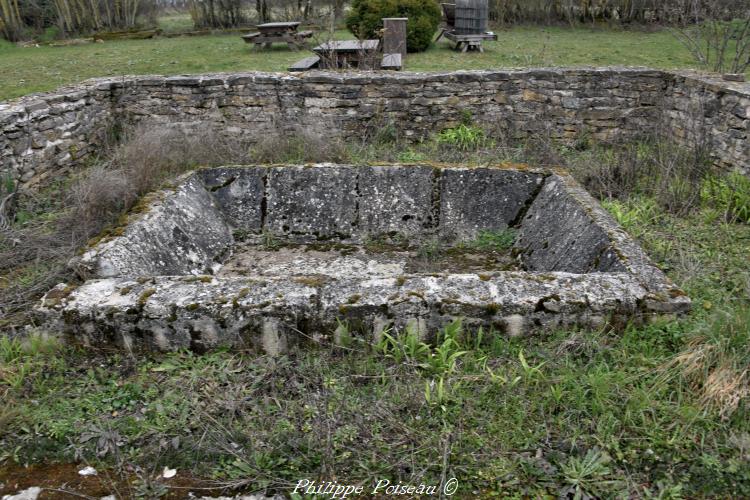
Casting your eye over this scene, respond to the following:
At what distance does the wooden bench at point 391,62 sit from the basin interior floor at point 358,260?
632 cm

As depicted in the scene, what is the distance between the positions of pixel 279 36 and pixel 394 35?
362 cm

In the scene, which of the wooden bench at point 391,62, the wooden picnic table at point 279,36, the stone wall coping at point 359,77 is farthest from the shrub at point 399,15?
the stone wall coping at point 359,77

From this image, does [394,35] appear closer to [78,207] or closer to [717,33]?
[717,33]

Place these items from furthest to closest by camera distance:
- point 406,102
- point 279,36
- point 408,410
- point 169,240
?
point 279,36
point 406,102
point 169,240
point 408,410

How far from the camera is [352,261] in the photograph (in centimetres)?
429

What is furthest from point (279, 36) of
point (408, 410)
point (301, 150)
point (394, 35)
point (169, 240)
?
point (408, 410)

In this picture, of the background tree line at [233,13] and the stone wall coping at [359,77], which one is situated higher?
the background tree line at [233,13]

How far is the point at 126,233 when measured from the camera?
3.51m

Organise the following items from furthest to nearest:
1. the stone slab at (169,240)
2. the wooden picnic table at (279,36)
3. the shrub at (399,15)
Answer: the wooden picnic table at (279,36) → the shrub at (399,15) → the stone slab at (169,240)

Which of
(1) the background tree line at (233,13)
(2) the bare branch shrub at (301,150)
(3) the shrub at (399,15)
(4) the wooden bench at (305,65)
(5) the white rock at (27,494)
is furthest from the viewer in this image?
(1) the background tree line at (233,13)

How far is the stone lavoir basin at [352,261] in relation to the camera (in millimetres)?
2729

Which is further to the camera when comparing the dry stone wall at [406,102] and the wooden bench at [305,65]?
the wooden bench at [305,65]

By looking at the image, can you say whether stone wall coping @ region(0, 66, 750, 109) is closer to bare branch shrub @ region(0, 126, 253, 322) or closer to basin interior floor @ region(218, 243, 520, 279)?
bare branch shrub @ region(0, 126, 253, 322)

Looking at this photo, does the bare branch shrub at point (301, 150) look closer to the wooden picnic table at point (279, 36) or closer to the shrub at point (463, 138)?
the shrub at point (463, 138)
